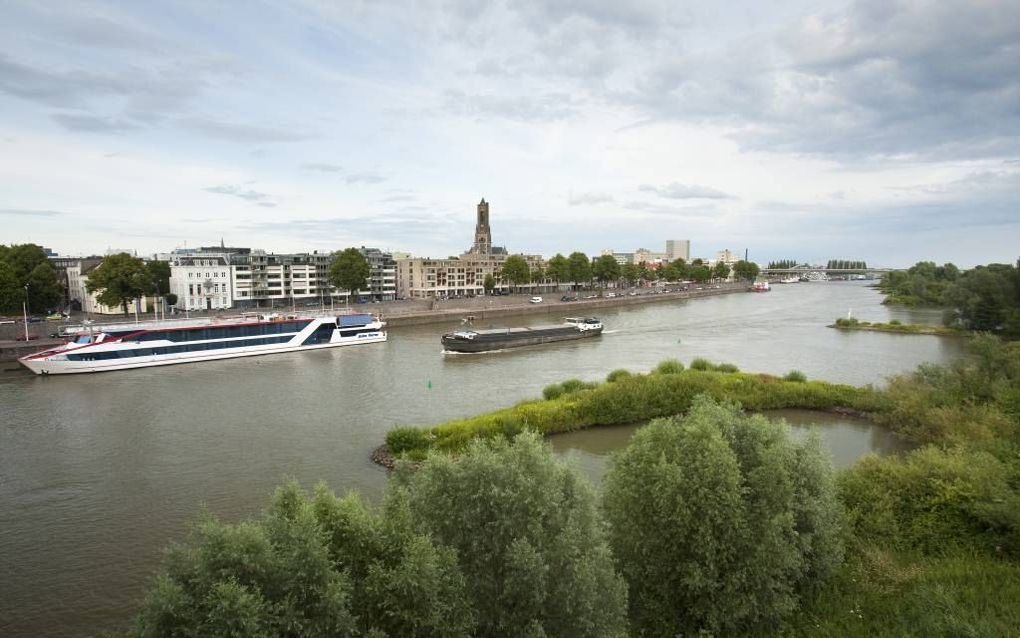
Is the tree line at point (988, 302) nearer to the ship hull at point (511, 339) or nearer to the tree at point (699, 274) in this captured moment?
the ship hull at point (511, 339)

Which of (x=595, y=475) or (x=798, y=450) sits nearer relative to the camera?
(x=798, y=450)

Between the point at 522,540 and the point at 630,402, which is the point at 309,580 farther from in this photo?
the point at 630,402

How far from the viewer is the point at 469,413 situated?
23.0 metres

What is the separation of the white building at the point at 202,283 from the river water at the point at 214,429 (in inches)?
1009

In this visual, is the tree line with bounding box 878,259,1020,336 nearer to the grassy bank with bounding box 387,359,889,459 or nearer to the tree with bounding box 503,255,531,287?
the grassy bank with bounding box 387,359,889,459

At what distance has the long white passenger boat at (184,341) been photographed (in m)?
31.5

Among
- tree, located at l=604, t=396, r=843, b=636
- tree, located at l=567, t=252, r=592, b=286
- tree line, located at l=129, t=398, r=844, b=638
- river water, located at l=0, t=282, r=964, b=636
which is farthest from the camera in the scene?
tree, located at l=567, t=252, r=592, b=286

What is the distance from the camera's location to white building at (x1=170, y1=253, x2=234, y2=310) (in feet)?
191

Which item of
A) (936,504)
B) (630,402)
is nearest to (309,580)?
(936,504)

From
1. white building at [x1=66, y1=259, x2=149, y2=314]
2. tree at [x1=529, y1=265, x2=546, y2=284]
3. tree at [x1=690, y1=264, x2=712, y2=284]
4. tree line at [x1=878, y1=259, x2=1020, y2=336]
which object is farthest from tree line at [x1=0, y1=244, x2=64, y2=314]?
tree at [x1=690, y1=264, x2=712, y2=284]

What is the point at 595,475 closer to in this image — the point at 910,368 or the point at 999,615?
the point at 999,615

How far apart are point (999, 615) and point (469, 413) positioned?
1659cm

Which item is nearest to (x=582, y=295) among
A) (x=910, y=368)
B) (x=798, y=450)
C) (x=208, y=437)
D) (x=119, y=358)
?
(x=910, y=368)

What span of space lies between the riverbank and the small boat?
75.1ft
